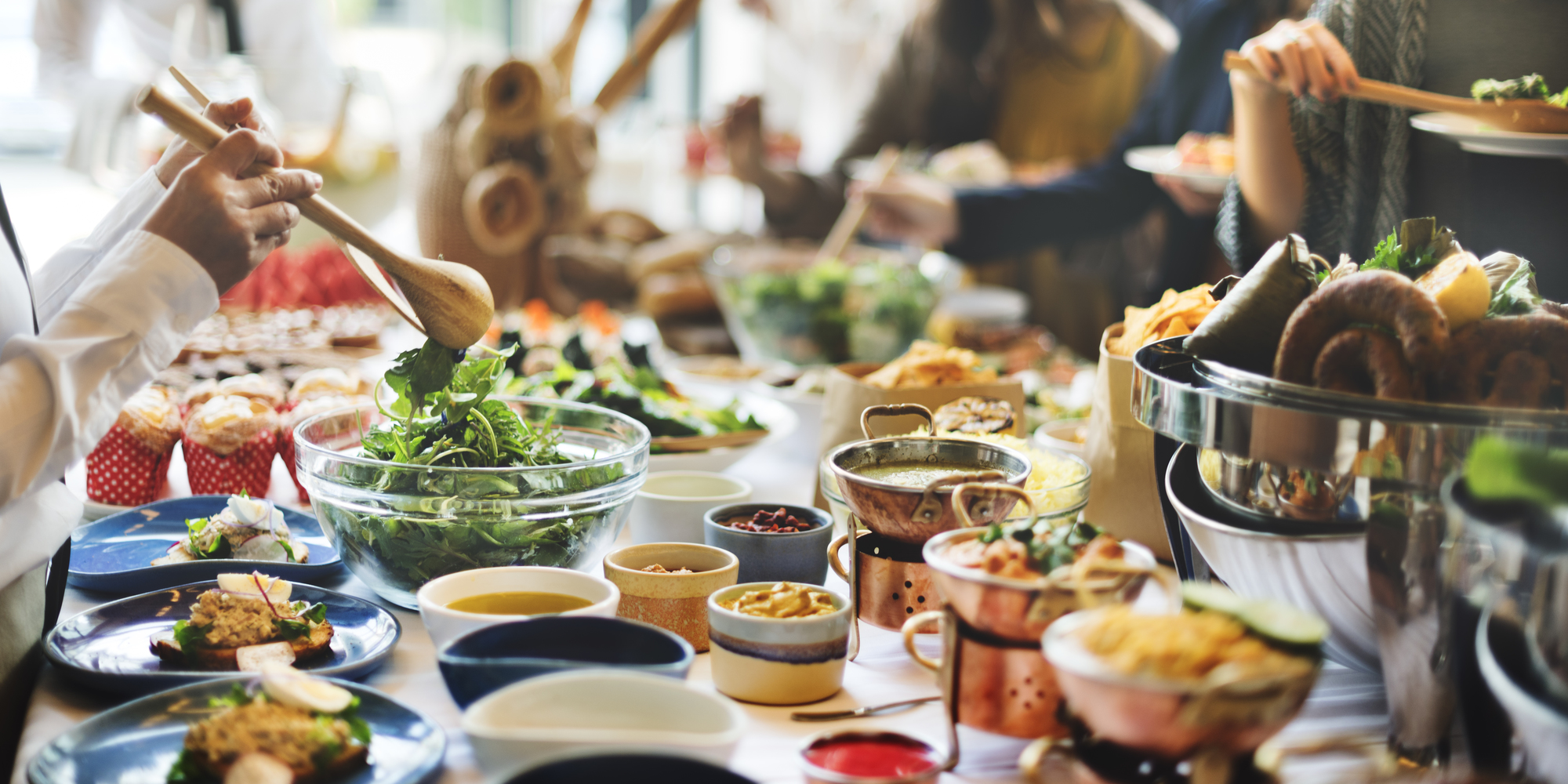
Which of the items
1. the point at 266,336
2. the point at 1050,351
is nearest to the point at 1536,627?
the point at 1050,351

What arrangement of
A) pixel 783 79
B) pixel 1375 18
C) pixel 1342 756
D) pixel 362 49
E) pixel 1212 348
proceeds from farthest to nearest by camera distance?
pixel 362 49
pixel 783 79
pixel 1375 18
pixel 1212 348
pixel 1342 756

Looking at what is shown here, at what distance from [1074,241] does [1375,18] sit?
60.8 inches

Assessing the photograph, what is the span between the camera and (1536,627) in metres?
0.82

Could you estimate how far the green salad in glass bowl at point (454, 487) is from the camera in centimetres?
129

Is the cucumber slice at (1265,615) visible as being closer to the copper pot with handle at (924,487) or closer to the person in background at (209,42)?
the copper pot with handle at (924,487)

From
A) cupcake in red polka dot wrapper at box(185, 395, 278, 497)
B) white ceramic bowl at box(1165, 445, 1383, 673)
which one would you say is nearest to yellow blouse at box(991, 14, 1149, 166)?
cupcake in red polka dot wrapper at box(185, 395, 278, 497)

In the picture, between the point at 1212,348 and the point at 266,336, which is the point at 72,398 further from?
the point at 266,336

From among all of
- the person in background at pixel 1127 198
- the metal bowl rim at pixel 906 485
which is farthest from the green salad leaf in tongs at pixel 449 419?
the person in background at pixel 1127 198

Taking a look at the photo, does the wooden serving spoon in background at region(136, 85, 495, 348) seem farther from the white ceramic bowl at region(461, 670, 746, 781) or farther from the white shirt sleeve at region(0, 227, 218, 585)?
the white ceramic bowl at region(461, 670, 746, 781)

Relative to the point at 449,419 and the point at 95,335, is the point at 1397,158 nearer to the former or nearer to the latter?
the point at 449,419

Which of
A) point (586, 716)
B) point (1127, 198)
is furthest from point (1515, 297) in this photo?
point (1127, 198)

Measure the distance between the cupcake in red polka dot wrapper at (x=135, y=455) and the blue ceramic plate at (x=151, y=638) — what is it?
22.4 inches

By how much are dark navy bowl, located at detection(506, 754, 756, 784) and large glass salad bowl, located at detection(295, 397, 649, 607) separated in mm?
513

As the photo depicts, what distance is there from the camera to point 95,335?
1077 millimetres
